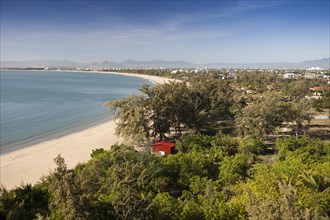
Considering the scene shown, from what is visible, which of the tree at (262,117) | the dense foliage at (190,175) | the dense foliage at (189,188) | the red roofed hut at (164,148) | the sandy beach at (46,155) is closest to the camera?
the dense foliage at (189,188)

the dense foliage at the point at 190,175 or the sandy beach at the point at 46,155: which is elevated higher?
the dense foliage at the point at 190,175

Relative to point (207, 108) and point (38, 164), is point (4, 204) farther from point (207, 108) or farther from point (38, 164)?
point (207, 108)

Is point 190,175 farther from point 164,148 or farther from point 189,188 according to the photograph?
point 164,148

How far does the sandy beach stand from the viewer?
1061 inches

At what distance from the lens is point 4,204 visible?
52.6ft

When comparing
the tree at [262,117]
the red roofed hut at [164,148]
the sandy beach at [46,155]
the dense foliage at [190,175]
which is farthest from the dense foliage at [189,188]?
the sandy beach at [46,155]

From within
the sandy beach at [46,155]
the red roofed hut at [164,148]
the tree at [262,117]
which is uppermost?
the tree at [262,117]

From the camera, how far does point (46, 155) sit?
1293 inches

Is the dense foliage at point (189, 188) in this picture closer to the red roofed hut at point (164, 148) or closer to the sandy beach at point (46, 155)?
the red roofed hut at point (164, 148)

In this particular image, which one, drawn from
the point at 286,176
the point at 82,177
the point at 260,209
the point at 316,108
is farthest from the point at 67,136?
the point at 316,108

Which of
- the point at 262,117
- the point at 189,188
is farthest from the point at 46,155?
the point at 262,117

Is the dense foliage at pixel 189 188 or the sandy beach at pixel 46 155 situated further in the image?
the sandy beach at pixel 46 155

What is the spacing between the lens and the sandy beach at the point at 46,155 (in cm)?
2694

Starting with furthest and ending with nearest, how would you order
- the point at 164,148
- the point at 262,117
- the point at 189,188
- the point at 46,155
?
the point at 46,155 → the point at 262,117 → the point at 164,148 → the point at 189,188
